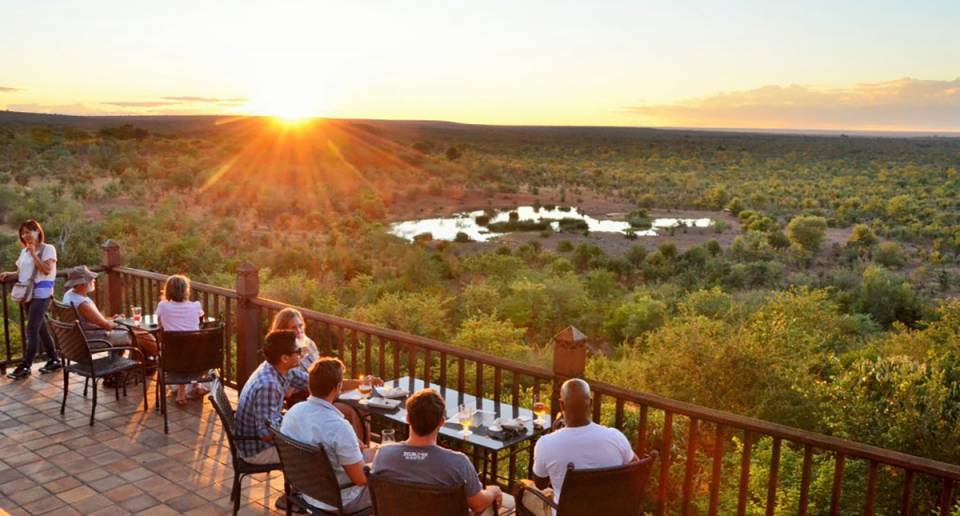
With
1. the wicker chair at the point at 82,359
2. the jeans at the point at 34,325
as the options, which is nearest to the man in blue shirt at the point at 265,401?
the wicker chair at the point at 82,359

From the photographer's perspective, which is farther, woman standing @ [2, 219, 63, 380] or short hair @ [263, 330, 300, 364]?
woman standing @ [2, 219, 63, 380]

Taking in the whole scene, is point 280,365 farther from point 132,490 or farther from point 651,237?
point 651,237

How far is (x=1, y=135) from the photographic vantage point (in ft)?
171

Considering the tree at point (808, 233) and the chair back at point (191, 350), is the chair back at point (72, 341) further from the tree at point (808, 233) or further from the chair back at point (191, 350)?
the tree at point (808, 233)

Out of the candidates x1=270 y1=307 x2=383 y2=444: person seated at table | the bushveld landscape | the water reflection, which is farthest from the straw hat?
the water reflection

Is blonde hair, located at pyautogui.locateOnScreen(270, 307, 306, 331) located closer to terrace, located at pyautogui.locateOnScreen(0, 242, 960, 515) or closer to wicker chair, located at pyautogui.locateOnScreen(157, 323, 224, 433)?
terrace, located at pyautogui.locateOnScreen(0, 242, 960, 515)

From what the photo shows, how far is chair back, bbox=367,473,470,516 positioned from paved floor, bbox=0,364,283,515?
6.55 feet

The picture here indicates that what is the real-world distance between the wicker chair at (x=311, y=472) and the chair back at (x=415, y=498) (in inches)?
17.3

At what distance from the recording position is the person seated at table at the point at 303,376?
4926mm

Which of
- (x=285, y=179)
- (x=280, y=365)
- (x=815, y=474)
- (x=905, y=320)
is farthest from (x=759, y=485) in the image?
(x=285, y=179)

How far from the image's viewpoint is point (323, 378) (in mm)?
3811

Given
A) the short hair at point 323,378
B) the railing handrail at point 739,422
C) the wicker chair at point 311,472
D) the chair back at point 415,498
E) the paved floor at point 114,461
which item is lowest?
the paved floor at point 114,461

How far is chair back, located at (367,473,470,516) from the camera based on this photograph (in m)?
3.05

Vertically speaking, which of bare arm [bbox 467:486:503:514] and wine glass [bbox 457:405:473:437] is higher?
bare arm [bbox 467:486:503:514]
